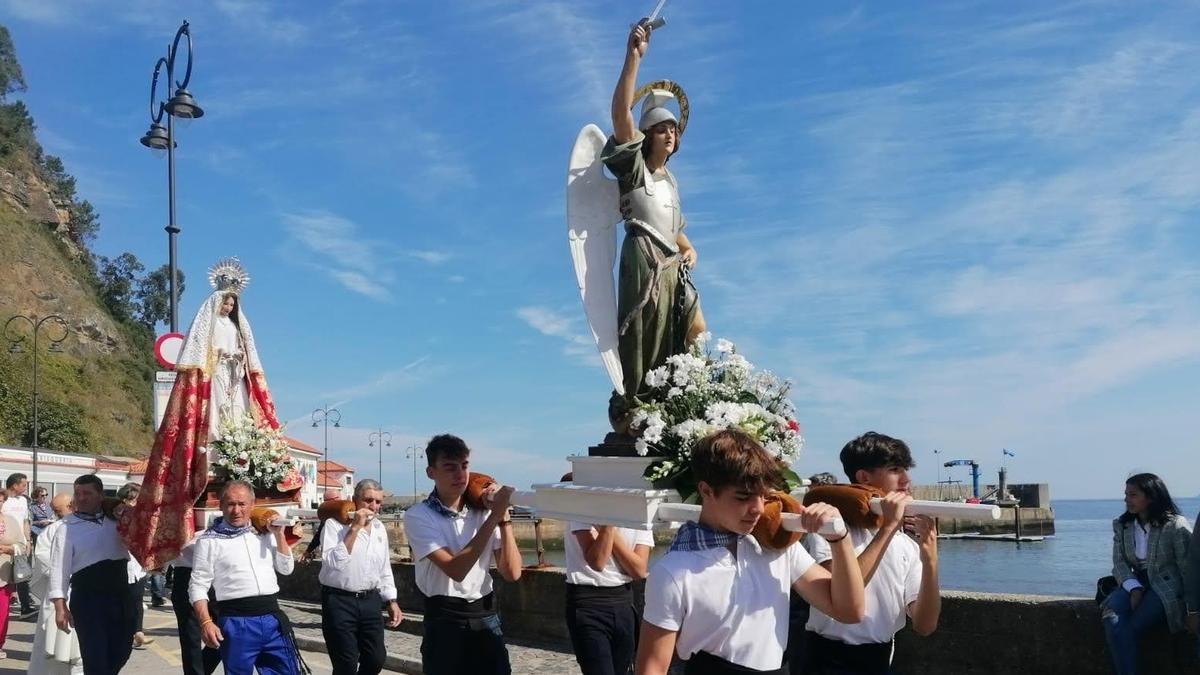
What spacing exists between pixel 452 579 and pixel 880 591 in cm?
215

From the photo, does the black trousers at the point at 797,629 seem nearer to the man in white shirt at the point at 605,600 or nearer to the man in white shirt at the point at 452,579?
the man in white shirt at the point at 605,600

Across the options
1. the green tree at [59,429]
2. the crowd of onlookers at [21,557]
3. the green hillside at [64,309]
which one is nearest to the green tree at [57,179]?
the green hillside at [64,309]

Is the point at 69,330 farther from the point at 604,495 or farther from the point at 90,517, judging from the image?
the point at 604,495

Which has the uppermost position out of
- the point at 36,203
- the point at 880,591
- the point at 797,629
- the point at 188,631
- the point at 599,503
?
the point at 36,203

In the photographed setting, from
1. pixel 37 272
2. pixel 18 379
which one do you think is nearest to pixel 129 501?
pixel 18 379

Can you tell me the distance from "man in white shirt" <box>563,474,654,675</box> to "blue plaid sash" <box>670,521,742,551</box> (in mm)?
2607

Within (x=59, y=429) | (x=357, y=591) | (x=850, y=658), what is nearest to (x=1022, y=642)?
(x=850, y=658)

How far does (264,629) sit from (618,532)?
243cm

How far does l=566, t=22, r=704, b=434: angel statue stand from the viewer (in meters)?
5.57

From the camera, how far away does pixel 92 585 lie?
25.4ft

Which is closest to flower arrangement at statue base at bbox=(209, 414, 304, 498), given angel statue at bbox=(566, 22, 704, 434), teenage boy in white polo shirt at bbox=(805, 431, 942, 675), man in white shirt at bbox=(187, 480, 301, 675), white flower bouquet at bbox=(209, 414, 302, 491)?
white flower bouquet at bbox=(209, 414, 302, 491)

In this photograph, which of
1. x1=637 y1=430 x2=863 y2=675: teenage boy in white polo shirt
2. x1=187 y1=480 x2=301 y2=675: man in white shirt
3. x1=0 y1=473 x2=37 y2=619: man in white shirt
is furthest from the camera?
x1=0 y1=473 x2=37 y2=619: man in white shirt

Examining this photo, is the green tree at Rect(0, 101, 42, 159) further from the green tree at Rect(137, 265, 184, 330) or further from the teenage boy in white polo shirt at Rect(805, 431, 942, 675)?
the teenage boy in white polo shirt at Rect(805, 431, 942, 675)

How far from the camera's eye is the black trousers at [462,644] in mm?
5230
